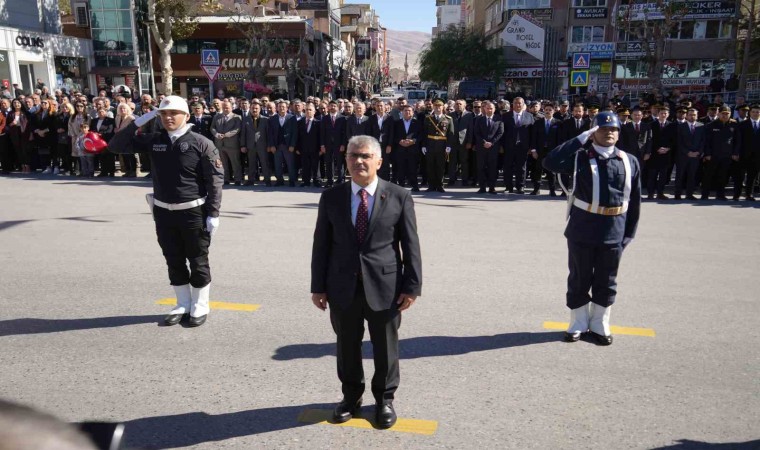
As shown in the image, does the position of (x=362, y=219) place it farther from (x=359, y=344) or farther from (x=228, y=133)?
(x=228, y=133)

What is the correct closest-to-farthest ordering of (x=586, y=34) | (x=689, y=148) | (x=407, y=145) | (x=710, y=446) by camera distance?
(x=710, y=446) < (x=689, y=148) < (x=407, y=145) < (x=586, y=34)

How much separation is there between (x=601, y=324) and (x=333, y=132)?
9.75m

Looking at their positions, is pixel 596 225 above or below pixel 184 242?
above

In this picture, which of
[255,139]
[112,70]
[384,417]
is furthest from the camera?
[112,70]

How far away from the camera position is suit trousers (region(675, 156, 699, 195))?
40.4 feet

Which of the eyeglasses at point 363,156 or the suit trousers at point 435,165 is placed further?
the suit trousers at point 435,165

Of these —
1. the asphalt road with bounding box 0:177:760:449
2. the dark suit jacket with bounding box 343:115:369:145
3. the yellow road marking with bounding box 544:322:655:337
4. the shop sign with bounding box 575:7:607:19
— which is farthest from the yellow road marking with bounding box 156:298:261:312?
the shop sign with bounding box 575:7:607:19

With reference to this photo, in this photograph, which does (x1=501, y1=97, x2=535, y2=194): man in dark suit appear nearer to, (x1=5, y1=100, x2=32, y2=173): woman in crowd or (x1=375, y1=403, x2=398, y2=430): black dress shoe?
(x1=375, y1=403, x2=398, y2=430): black dress shoe

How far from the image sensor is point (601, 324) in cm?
515

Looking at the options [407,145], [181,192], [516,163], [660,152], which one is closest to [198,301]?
[181,192]

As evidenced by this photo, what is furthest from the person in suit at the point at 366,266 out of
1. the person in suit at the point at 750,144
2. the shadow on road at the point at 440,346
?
the person in suit at the point at 750,144

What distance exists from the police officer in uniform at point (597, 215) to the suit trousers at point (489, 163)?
810cm

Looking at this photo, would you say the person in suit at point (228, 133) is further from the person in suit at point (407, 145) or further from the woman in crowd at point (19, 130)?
the woman in crowd at point (19, 130)

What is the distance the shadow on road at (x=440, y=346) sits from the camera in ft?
16.0
